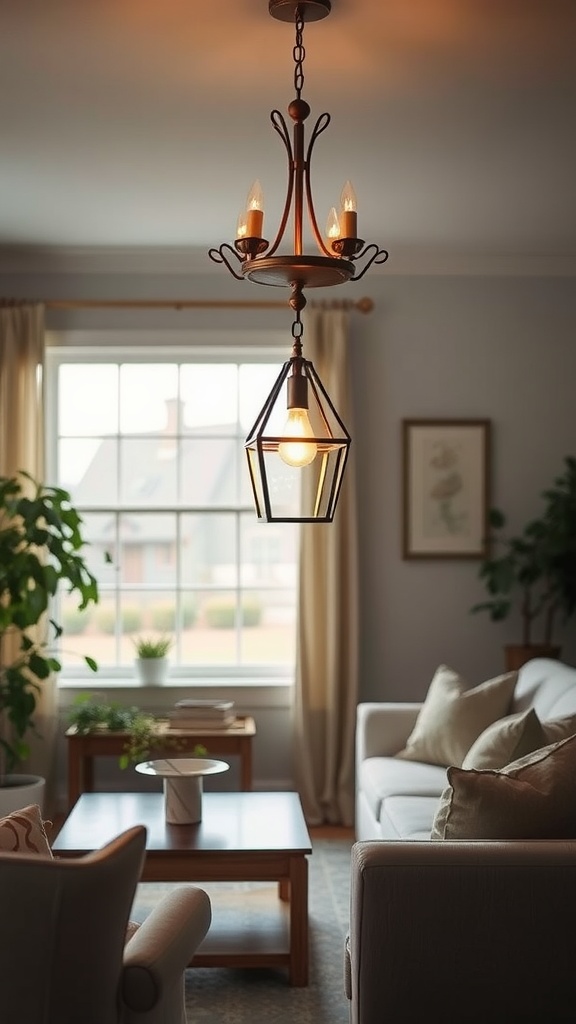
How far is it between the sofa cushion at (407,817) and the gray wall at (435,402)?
189 cm

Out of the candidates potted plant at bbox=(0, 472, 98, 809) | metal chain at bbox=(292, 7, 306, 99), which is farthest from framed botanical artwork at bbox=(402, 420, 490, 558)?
metal chain at bbox=(292, 7, 306, 99)

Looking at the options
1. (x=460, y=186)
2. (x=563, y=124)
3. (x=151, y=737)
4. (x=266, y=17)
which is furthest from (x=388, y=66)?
(x=151, y=737)

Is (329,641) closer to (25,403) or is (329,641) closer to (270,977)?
(25,403)

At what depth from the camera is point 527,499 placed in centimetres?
621

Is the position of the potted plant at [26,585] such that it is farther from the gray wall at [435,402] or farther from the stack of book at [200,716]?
the gray wall at [435,402]

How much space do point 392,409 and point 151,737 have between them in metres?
2.11

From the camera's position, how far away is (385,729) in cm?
516

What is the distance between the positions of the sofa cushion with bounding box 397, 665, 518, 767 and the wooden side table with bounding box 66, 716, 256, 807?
0.89 meters

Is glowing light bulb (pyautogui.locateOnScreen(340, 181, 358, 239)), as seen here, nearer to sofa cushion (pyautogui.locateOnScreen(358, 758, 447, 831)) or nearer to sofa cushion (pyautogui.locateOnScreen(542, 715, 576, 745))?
sofa cushion (pyautogui.locateOnScreen(542, 715, 576, 745))

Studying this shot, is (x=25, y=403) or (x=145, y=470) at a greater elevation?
(x=25, y=403)

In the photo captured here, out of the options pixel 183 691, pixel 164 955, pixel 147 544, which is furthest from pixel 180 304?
pixel 164 955

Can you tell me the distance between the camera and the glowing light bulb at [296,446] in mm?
2721

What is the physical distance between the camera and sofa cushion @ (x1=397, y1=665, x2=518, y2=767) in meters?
4.68

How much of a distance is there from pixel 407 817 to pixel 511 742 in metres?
0.52
